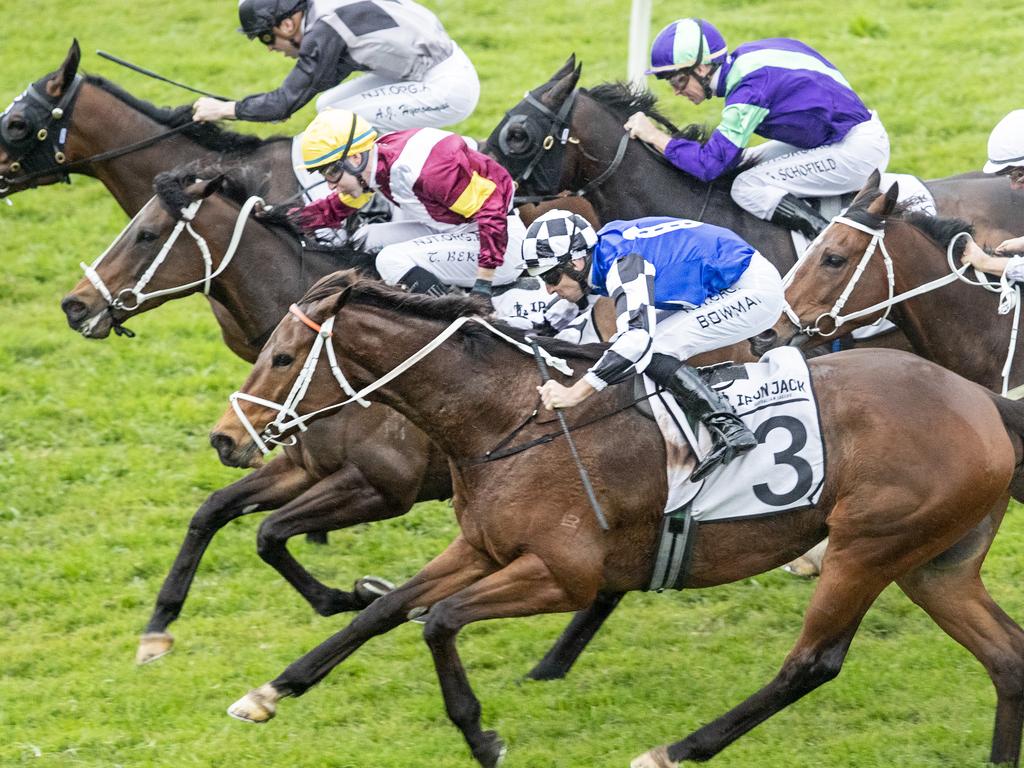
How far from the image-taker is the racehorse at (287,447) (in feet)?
21.4

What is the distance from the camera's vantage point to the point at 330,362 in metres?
5.20

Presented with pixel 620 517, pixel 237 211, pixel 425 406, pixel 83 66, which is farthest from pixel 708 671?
pixel 83 66

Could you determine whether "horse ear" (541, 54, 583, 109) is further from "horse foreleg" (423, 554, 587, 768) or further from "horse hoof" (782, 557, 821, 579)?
"horse foreleg" (423, 554, 587, 768)

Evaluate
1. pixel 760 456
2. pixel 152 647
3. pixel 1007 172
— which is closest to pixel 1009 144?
pixel 1007 172

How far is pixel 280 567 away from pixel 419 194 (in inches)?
69.4

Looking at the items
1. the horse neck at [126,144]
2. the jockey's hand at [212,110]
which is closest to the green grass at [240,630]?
the horse neck at [126,144]

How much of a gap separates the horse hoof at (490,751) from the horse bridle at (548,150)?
3.08 m

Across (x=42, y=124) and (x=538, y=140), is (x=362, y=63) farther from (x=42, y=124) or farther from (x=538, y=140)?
(x=42, y=124)

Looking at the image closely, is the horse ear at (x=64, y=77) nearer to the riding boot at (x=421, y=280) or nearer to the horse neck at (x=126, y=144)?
the horse neck at (x=126, y=144)

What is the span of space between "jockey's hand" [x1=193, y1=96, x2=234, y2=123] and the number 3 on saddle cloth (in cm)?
352

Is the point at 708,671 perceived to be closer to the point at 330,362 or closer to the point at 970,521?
the point at 970,521

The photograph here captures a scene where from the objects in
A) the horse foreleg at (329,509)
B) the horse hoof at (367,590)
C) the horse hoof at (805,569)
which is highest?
the horse foreleg at (329,509)

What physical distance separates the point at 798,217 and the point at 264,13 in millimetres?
2851

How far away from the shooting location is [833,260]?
652 centimetres
